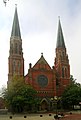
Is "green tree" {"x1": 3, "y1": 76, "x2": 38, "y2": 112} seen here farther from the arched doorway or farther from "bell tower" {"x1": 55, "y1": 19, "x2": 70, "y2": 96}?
"bell tower" {"x1": 55, "y1": 19, "x2": 70, "y2": 96}

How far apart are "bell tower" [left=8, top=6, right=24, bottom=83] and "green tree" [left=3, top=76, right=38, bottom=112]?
6.65 m

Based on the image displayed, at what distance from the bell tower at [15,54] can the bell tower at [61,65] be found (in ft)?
40.8

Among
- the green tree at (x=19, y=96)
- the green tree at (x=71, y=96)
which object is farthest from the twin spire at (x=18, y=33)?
the green tree at (x=19, y=96)

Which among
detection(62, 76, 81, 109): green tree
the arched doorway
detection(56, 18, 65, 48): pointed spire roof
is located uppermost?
detection(56, 18, 65, 48): pointed spire roof

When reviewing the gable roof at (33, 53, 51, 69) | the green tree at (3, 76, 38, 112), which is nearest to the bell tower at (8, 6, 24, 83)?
the gable roof at (33, 53, 51, 69)

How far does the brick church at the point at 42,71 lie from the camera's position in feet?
217

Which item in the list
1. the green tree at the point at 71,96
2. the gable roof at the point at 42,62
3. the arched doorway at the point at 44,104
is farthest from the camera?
the gable roof at the point at 42,62

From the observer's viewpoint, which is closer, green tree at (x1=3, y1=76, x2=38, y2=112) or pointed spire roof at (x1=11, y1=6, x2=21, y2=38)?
green tree at (x1=3, y1=76, x2=38, y2=112)

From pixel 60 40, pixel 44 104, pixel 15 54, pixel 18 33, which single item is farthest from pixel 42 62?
pixel 44 104

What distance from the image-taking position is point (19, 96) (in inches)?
2181

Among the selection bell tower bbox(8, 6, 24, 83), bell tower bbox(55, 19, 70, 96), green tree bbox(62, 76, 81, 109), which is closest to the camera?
green tree bbox(62, 76, 81, 109)

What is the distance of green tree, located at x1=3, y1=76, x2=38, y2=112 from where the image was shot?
55381 millimetres

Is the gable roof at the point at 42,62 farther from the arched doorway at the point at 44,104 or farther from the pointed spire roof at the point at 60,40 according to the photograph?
the arched doorway at the point at 44,104

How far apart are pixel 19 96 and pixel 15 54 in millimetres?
16943
